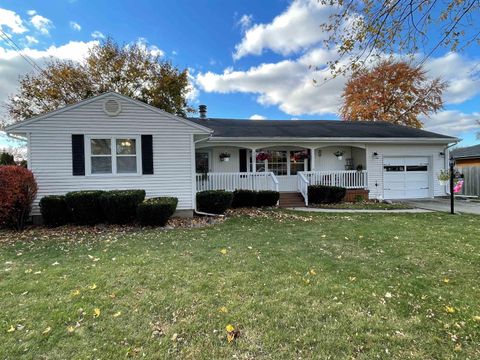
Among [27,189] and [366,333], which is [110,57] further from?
[366,333]

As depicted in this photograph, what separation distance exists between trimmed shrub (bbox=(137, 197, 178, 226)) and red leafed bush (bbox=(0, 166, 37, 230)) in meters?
3.01

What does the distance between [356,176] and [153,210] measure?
998 cm

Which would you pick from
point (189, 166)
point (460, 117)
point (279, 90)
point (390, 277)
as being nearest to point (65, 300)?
Result: point (390, 277)

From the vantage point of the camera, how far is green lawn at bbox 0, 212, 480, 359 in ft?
8.25

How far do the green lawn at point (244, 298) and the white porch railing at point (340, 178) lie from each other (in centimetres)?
705

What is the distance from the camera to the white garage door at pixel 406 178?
14695 mm

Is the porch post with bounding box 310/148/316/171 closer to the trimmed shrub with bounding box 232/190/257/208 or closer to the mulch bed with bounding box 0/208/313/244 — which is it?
the trimmed shrub with bounding box 232/190/257/208

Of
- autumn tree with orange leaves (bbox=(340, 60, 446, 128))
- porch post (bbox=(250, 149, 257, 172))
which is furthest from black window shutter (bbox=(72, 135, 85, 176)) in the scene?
autumn tree with orange leaves (bbox=(340, 60, 446, 128))

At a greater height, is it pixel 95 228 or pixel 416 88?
pixel 416 88

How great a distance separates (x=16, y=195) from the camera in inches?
293

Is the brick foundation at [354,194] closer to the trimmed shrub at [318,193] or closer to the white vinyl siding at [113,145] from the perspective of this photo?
the trimmed shrub at [318,193]

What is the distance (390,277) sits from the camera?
405 cm

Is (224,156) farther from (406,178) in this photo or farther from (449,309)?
(449,309)

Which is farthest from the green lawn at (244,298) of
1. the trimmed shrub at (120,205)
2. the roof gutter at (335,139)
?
the roof gutter at (335,139)
